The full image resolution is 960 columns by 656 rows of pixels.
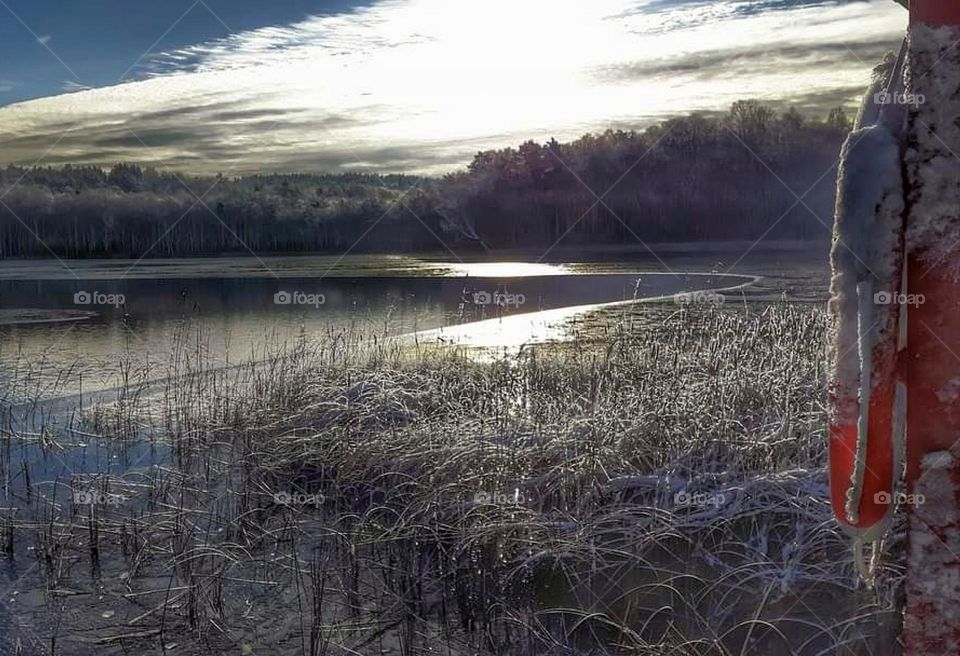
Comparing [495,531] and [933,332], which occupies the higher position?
[933,332]

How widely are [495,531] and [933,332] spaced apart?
3.71 m

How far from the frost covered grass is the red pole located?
2064mm

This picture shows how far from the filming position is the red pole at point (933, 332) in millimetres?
1557

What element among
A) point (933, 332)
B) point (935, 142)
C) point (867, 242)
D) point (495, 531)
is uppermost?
point (935, 142)

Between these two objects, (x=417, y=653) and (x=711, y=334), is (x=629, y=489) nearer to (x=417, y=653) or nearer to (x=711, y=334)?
(x=417, y=653)

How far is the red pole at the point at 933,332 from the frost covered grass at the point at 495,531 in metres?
2.06

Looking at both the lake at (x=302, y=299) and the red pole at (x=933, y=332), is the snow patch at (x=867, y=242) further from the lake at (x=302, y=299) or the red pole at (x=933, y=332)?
the lake at (x=302, y=299)

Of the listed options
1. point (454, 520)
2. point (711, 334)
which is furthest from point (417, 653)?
point (711, 334)

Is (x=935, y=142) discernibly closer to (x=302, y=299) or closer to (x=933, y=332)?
(x=933, y=332)

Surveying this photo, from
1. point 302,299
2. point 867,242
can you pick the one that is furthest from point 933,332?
point 302,299

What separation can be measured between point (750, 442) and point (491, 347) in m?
6.97

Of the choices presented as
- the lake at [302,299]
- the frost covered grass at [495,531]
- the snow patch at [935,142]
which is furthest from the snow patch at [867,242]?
the lake at [302,299]

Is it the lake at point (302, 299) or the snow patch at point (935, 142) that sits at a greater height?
the snow patch at point (935, 142)

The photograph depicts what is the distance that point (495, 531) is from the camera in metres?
5.00
